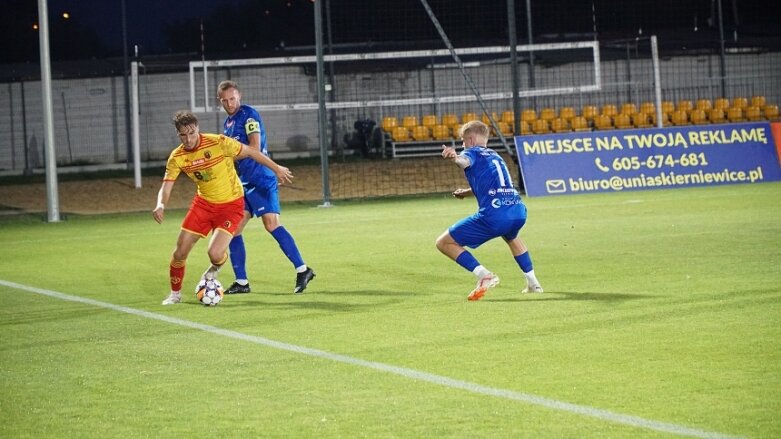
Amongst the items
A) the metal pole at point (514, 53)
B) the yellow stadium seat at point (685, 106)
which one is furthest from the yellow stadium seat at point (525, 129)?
the metal pole at point (514, 53)

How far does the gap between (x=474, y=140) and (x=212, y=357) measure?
3636mm

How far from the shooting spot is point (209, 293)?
35.5ft

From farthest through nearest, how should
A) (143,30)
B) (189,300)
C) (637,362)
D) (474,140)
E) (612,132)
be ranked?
1. (143,30)
2. (612,132)
3. (189,300)
4. (474,140)
5. (637,362)

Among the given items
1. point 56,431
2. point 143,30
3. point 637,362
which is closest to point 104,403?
point 56,431

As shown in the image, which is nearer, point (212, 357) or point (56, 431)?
point (56, 431)

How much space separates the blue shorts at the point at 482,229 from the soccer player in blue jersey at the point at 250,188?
1870 millimetres

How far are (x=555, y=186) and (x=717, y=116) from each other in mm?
14001

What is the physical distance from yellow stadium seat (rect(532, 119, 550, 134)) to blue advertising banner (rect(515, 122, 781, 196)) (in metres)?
9.92

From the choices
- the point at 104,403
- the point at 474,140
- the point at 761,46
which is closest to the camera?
the point at 104,403

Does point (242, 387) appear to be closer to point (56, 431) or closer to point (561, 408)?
point (56, 431)

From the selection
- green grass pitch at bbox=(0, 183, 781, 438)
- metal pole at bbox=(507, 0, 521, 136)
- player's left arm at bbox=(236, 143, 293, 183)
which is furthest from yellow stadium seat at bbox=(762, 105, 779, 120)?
player's left arm at bbox=(236, 143, 293, 183)

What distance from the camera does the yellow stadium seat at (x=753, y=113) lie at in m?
37.6

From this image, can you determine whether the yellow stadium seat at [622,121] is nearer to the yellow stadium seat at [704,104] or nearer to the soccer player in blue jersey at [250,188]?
the yellow stadium seat at [704,104]

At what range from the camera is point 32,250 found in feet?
58.6
